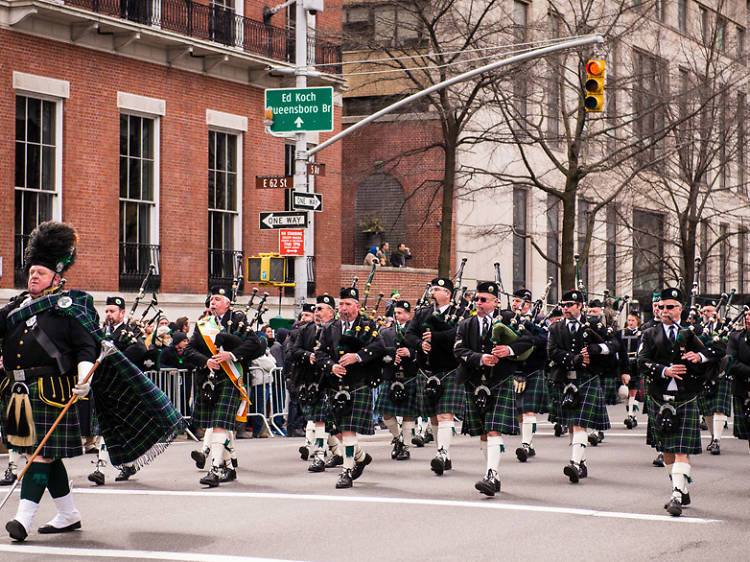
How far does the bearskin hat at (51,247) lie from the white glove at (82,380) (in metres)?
0.74

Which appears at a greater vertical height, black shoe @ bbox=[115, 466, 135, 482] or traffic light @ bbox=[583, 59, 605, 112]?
traffic light @ bbox=[583, 59, 605, 112]

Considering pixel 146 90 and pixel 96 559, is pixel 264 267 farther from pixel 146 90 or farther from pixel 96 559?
pixel 96 559

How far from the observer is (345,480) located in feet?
38.0

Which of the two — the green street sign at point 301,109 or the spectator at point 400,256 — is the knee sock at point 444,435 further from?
the spectator at point 400,256

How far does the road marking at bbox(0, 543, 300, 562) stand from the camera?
26.0 feet

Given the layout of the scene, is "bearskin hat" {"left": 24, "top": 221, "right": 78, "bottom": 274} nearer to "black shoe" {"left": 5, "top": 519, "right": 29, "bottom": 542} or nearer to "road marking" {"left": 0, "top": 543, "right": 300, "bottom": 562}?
"black shoe" {"left": 5, "top": 519, "right": 29, "bottom": 542}

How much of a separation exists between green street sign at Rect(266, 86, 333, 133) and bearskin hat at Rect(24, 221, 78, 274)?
10070 millimetres

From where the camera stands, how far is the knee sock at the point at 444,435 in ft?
42.0

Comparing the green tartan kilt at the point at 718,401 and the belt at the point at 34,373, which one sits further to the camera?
the green tartan kilt at the point at 718,401

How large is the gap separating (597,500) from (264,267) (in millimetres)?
10122

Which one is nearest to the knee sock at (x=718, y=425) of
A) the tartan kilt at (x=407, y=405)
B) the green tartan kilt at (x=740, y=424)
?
the green tartan kilt at (x=740, y=424)

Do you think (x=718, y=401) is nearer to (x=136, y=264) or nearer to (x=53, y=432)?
(x=53, y=432)

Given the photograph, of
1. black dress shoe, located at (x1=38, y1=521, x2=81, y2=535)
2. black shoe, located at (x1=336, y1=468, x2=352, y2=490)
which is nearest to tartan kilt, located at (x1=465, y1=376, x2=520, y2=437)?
black shoe, located at (x1=336, y1=468, x2=352, y2=490)

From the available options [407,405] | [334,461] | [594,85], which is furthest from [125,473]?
[594,85]
